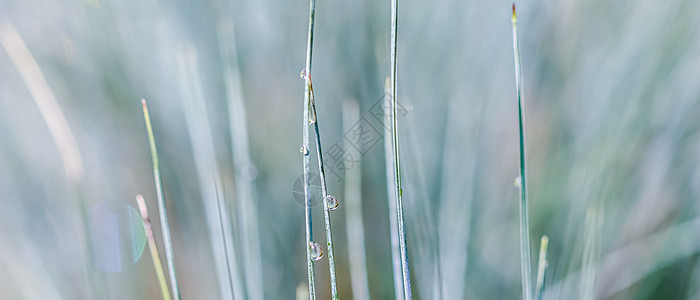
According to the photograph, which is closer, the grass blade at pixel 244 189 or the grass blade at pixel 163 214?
the grass blade at pixel 163 214

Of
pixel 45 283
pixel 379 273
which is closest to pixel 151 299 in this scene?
pixel 45 283

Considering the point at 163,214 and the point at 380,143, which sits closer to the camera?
the point at 163,214

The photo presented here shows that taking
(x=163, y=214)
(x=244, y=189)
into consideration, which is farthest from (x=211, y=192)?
(x=163, y=214)

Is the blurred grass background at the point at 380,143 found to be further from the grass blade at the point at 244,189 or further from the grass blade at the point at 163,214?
the grass blade at the point at 163,214

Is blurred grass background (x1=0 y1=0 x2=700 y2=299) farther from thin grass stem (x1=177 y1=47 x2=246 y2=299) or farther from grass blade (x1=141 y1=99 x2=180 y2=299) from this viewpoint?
grass blade (x1=141 y1=99 x2=180 y2=299)

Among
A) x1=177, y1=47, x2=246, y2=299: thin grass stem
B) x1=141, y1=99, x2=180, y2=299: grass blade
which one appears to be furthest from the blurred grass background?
x1=141, y1=99, x2=180, y2=299: grass blade

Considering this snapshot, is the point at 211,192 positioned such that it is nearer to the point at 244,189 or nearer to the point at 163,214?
the point at 244,189

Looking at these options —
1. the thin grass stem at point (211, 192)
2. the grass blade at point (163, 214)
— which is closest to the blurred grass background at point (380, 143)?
the thin grass stem at point (211, 192)

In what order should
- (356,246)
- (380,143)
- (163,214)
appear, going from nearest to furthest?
(163,214) < (356,246) < (380,143)
